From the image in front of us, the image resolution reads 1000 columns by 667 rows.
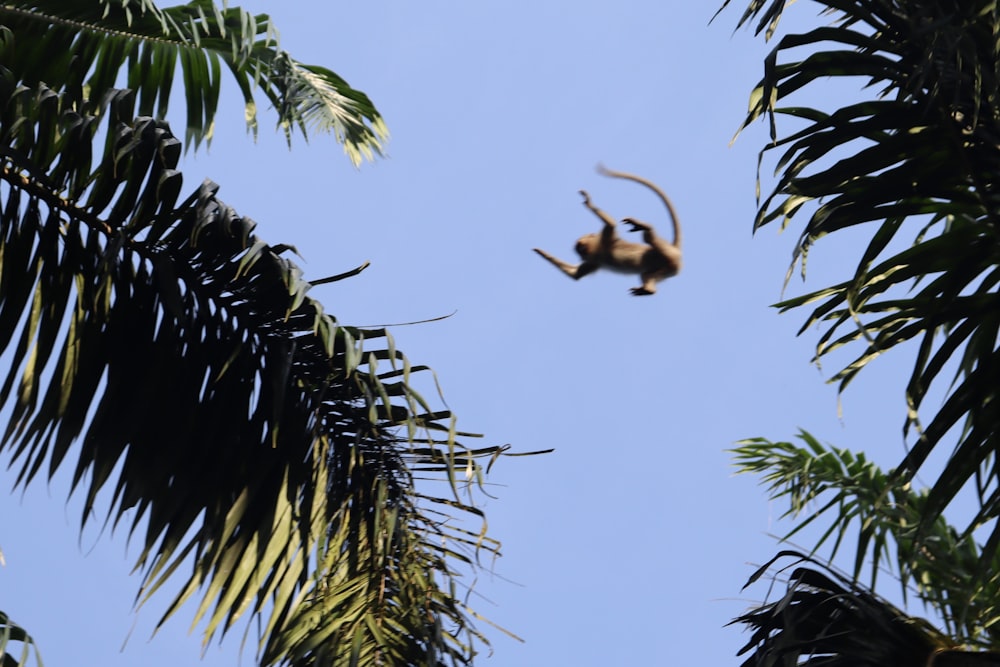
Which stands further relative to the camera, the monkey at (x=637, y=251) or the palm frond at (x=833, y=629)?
the monkey at (x=637, y=251)

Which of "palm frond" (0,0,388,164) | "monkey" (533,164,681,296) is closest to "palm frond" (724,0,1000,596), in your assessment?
"palm frond" (0,0,388,164)

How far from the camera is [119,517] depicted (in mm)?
3730

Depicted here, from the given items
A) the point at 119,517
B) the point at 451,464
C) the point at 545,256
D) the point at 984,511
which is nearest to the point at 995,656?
the point at 984,511

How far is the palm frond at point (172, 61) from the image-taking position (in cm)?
469

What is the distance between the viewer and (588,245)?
949cm

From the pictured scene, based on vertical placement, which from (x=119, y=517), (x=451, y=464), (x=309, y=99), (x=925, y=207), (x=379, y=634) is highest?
(x=309, y=99)

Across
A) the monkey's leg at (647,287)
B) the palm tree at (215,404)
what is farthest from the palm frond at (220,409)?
the monkey's leg at (647,287)

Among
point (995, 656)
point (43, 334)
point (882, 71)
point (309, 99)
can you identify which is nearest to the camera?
point (995, 656)

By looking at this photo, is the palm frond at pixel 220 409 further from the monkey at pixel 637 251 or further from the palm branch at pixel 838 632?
the monkey at pixel 637 251

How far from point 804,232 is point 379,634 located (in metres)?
1.95

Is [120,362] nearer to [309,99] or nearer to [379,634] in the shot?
[379,634]

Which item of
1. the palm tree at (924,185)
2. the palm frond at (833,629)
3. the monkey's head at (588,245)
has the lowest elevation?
the palm frond at (833,629)

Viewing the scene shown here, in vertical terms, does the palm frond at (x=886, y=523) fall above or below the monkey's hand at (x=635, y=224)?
below

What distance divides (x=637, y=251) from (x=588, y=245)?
456mm
